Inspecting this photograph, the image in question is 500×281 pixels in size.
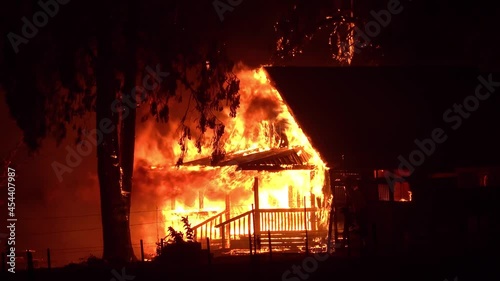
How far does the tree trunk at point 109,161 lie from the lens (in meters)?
18.1

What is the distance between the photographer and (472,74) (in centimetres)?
2317

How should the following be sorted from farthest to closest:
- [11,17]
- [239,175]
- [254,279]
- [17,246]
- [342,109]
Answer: [17,246] → [239,175] → [342,109] → [11,17] → [254,279]

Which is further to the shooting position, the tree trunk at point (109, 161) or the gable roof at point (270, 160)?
the gable roof at point (270, 160)

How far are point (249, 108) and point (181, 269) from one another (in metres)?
8.82

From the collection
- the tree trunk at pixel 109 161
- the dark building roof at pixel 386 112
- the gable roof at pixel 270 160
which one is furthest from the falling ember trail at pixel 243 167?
the tree trunk at pixel 109 161

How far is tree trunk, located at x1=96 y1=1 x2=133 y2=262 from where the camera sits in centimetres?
1809

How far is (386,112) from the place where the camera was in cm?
2084

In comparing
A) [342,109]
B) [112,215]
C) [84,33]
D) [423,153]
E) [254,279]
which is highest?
[84,33]

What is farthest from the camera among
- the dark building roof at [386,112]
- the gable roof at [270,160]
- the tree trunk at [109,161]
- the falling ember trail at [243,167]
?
the falling ember trail at [243,167]

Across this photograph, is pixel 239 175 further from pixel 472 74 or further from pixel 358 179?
pixel 472 74

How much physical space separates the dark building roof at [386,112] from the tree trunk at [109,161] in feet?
17.4

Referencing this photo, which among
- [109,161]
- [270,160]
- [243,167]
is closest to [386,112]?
[270,160]

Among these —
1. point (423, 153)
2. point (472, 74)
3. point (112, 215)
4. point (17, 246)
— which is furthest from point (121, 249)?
point (472, 74)

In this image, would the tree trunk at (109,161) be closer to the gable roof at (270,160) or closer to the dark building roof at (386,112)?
the gable roof at (270,160)
